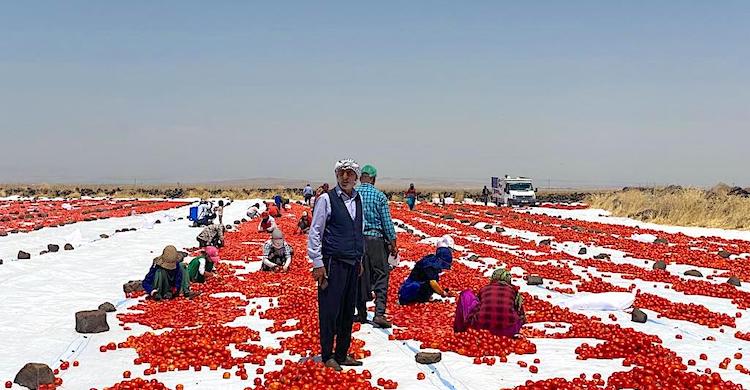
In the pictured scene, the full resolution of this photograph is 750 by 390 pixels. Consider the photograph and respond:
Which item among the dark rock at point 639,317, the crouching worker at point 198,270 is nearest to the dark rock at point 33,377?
the crouching worker at point 198,270

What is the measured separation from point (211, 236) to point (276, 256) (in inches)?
197

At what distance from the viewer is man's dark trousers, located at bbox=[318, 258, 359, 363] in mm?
8164

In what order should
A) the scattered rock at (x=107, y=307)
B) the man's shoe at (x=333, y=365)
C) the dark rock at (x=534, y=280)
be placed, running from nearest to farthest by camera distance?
the man's shoe at (x=333, y=365)
the scattered rock at (x=107, y=307)
the dark rock at (x=534, y=280)

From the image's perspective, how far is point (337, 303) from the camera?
26.9 ft

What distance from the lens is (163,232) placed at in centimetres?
3122

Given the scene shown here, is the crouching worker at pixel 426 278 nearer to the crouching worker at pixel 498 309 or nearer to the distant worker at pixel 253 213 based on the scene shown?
the crouching worker at pixel 498 309

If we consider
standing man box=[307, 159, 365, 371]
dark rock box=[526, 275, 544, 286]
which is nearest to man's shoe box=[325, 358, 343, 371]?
standing man box=[307, 159, 365, 371]

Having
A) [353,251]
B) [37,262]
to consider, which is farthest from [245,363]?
[37,262]

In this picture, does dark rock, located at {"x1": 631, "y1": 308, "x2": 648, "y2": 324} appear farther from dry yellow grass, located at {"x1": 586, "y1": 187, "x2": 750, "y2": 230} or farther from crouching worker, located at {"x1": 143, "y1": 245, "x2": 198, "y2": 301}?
dry yellow grass, located at {"x1": 586, "y1": 187, "x2": 750, "y2": 230}

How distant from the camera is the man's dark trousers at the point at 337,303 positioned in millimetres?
8164

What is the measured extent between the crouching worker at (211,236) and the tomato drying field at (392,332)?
1.53m

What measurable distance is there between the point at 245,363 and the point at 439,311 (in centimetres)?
461

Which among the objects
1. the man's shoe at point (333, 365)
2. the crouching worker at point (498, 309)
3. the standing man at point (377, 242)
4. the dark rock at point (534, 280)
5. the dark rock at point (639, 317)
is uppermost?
the standing man at point (377, 242)

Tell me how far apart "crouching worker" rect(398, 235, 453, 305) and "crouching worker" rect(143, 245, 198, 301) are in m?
4.83
